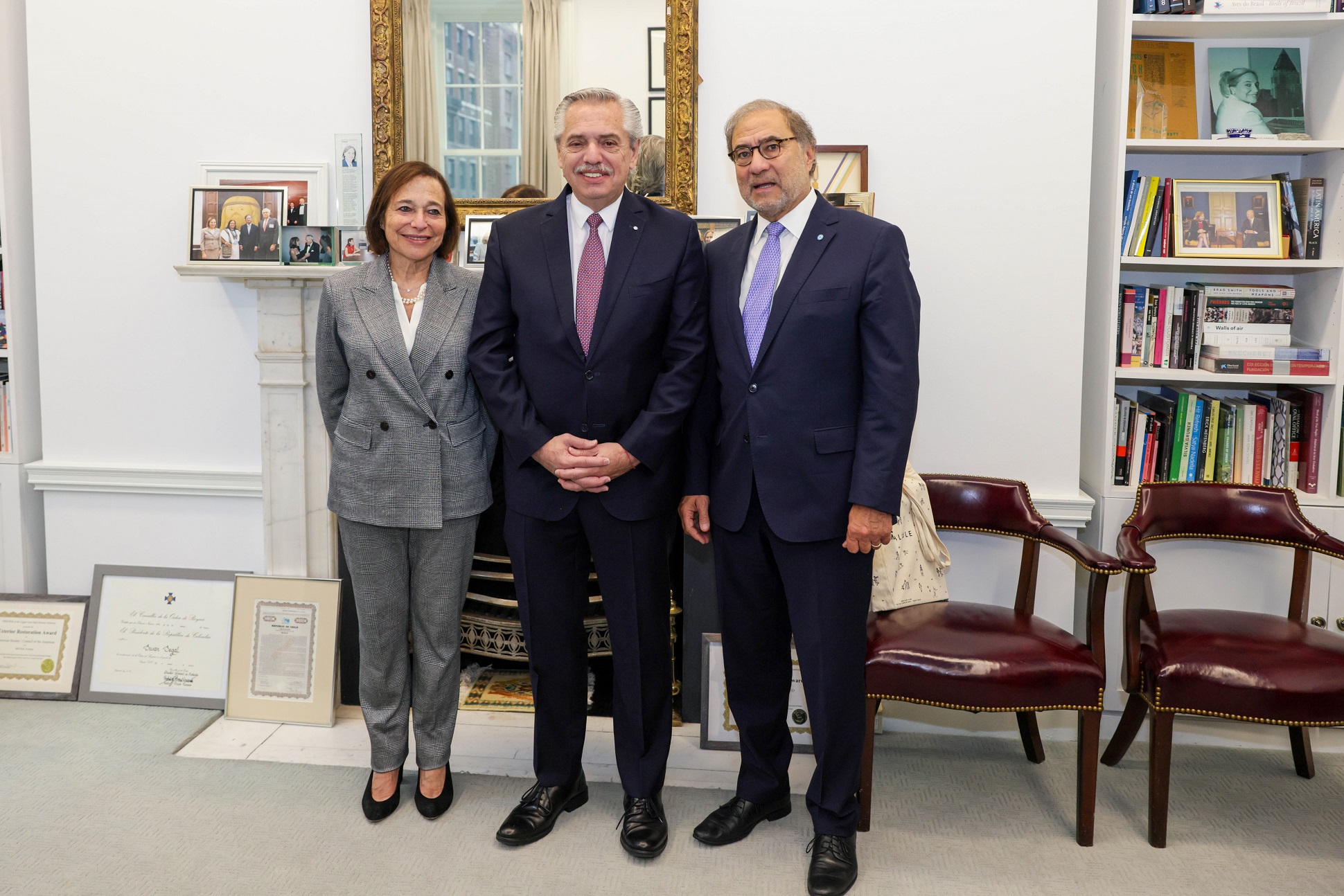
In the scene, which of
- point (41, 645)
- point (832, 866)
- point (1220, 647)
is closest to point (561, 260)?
point (832, 866)

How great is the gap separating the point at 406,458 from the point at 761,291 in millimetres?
940

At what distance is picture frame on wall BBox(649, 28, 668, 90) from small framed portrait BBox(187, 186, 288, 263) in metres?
1.19

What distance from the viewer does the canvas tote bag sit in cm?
261

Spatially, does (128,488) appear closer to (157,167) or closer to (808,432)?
(157,167)

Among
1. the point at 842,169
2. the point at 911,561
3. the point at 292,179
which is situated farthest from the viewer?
the point at 292,179

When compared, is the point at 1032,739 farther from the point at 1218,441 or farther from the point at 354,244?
the point at 354,244

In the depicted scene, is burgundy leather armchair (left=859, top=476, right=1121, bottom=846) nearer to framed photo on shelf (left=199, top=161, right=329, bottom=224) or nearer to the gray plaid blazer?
the gray plaid blazer

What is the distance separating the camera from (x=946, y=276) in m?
2.90

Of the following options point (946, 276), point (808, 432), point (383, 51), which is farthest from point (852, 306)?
point (383, 51)

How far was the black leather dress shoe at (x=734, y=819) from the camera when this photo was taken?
2.34 meters

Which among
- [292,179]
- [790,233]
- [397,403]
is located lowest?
[397,403]

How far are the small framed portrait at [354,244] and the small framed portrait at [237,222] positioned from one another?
195mm

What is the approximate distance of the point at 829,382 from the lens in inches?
81.7

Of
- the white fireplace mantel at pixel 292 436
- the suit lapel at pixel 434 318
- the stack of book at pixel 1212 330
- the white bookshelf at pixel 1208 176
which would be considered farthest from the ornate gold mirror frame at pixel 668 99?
the stack of book at pixel 1212 330
